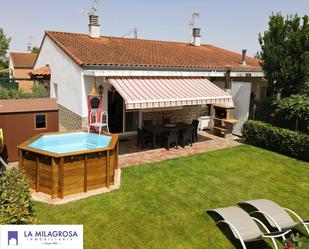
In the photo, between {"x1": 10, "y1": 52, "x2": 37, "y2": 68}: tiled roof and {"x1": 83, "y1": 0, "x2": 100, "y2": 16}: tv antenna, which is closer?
{"x1": 83, "y1": 0, "x2": 100, "y2": 16}: tv antenna

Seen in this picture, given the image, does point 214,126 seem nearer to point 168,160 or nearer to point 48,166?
point 168,160

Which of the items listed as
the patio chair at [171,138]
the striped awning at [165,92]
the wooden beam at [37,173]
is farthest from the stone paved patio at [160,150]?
the wooden beam at [37,173]

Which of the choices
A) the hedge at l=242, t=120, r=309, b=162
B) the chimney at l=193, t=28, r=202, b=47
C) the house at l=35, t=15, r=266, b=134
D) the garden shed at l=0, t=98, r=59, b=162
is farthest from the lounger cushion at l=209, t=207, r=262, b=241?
the chimney at l=193, t=28, r=202, b=47

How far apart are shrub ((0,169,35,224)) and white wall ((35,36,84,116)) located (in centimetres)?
1290

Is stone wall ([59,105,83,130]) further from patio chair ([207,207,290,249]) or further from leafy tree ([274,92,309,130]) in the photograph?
leafy tree ([274,92,309,130])

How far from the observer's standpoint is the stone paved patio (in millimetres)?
20142

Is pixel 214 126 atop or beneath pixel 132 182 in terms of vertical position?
atop

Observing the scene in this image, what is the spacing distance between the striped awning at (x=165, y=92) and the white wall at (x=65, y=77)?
293 cm

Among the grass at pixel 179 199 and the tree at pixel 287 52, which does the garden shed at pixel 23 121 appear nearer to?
the grass at pixel 179 199

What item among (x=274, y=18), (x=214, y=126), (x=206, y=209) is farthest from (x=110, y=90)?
(x=274, y=18)

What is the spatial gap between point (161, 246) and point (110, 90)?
15034 mm

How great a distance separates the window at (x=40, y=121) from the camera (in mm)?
19375

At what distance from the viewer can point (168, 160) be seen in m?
20.3

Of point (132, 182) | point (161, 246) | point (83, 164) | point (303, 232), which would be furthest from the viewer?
point (132, 182)
